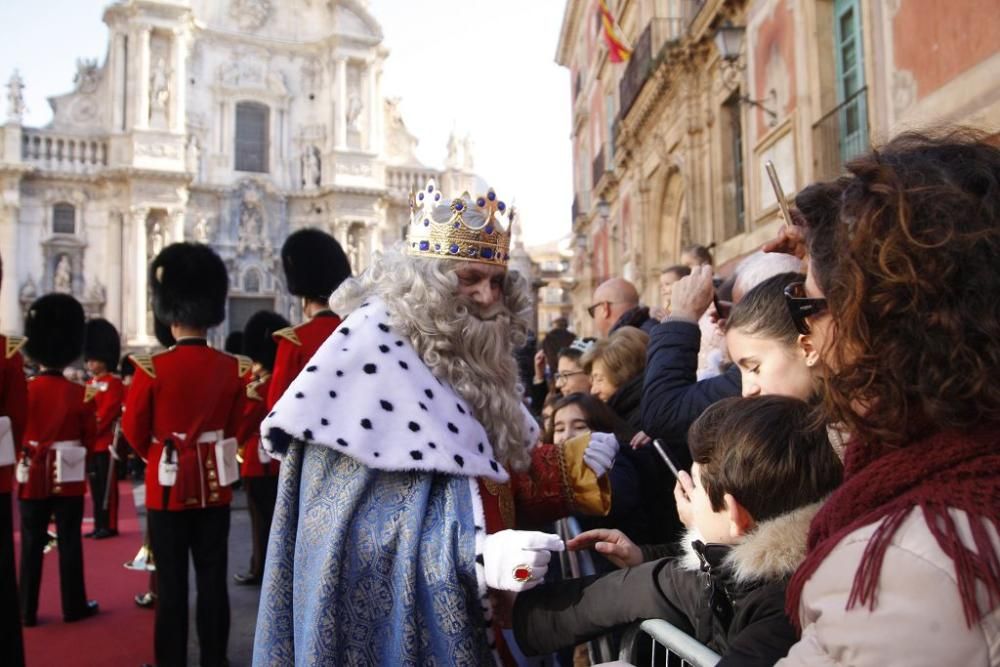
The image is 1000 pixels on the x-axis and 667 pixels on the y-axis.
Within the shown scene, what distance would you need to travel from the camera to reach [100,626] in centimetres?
532

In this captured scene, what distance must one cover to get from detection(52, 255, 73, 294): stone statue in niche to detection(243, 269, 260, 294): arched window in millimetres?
5718

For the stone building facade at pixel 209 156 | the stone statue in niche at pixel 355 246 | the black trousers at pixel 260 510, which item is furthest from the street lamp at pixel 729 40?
the stone statue in niche at pixel 355 246

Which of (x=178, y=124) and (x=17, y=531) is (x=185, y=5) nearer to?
(x=178, y=124)

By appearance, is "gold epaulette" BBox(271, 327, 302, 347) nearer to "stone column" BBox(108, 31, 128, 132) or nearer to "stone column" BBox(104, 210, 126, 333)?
"stone column" BBox(104, 210, 126, 333)

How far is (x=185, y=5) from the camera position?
2736 centimetres

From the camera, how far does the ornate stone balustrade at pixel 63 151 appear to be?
85.0 feet

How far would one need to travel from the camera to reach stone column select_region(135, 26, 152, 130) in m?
26.5

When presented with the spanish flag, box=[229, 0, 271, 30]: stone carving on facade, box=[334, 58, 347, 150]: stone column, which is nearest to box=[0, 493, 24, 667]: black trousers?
the spanish flag

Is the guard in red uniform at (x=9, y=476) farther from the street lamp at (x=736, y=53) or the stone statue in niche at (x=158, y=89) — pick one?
the stone statue in niche at (x=158, y=89)

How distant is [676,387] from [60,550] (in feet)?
16.2

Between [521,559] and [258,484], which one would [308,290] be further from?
[521,559]

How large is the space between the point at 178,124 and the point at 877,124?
85.8ft

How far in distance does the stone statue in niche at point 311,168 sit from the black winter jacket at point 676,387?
2824cm

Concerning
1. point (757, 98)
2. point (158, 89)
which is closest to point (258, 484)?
point (757, 98)
